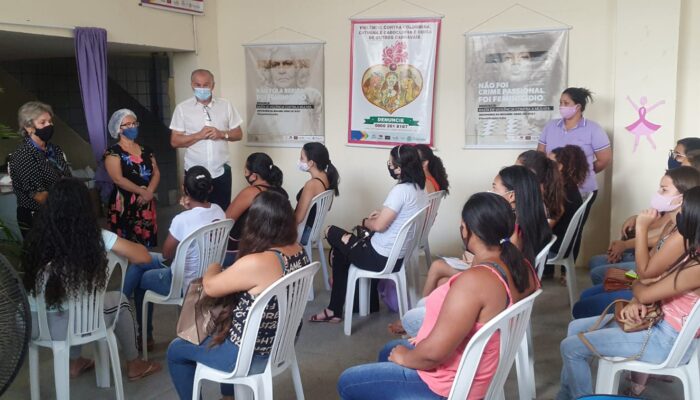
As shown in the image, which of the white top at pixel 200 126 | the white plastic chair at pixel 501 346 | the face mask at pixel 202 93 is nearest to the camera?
the white plastic chair at pixel 501 346

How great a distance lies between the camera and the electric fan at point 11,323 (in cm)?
249

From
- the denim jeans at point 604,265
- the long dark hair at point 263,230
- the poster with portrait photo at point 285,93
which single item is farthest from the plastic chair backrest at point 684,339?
the poster with portrait photo at point 285,93

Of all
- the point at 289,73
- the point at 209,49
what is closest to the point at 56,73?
the point at 209,49

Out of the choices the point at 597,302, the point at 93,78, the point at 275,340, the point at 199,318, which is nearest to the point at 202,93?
the point at 93,78

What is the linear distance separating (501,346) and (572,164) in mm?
2453

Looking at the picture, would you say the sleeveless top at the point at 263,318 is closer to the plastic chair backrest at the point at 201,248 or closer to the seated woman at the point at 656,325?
the plastic chair backrest at the point at 201,248

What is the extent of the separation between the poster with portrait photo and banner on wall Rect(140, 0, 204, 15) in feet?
1.76

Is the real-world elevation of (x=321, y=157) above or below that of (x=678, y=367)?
above

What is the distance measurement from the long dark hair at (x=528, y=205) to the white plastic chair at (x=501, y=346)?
0.83 m

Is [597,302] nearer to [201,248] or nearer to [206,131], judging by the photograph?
[201,248]

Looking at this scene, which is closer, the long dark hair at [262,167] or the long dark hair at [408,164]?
the long dark hair at [408,164]

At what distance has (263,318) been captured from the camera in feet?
7.37

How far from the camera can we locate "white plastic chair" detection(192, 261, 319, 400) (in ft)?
7.22

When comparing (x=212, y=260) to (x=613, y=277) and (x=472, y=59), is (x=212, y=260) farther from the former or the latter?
(x=472, y=59)
